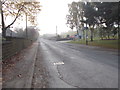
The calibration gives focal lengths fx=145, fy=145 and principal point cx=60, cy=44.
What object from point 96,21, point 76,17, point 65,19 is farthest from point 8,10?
point 65,19

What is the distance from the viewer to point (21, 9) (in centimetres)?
1434

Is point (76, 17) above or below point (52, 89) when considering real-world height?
above

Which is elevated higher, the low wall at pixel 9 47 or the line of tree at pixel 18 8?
the line of tree at pixel 18 8

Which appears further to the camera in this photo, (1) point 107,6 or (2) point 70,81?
(1) point 107,6

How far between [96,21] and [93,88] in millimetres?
20282

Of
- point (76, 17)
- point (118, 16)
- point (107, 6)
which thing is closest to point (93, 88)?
point (118, 16)

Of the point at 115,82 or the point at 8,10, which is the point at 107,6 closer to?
the point at 8,10

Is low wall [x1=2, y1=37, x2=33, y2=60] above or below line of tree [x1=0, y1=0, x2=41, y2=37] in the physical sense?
below

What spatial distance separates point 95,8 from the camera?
22906 millimetres

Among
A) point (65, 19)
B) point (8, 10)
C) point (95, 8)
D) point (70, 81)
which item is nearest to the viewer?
point (70, 81)

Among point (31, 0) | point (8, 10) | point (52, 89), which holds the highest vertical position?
point (31, 0)

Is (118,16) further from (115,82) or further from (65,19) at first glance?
(65,19)

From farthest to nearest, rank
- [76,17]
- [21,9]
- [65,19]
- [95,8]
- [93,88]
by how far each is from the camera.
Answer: [65,19], [76,17], [95,8], [21,9], [93,88]

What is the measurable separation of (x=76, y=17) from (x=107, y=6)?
30285 millimetres
